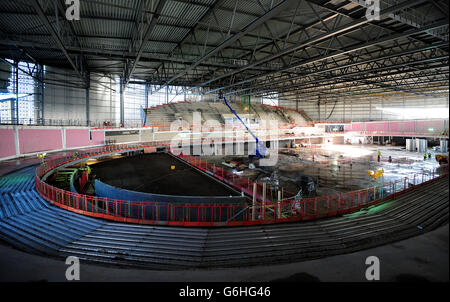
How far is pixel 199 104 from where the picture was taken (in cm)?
4212

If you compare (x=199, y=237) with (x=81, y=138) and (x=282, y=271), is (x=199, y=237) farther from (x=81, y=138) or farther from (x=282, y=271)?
(x=81, y=138)

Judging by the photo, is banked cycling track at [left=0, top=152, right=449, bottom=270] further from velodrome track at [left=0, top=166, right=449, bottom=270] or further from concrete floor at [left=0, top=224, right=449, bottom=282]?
concrete floor at [left=0, top=224, right=449, bottom=282]

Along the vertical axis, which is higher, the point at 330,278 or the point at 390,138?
the point at 390,138

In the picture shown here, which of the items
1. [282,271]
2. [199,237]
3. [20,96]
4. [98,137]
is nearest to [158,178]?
[199,237]

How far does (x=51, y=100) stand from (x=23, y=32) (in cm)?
1286

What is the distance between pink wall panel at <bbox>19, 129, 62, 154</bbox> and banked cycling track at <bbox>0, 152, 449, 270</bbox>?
40.8 ft

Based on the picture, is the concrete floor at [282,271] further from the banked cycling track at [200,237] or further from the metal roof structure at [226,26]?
the metal roof structure at [226,26]

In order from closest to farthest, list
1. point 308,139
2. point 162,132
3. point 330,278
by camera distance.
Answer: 1. point 330,278
2. point 162,132
3. point 308,139

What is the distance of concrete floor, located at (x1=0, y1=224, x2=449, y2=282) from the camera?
13.8ft

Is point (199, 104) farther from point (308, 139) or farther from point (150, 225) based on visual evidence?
point (150, 225)

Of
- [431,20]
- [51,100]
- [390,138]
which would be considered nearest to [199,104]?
[51,100]

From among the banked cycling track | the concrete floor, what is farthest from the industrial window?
the concrete floor

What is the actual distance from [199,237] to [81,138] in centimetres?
2241

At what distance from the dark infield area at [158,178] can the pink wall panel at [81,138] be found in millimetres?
4637
